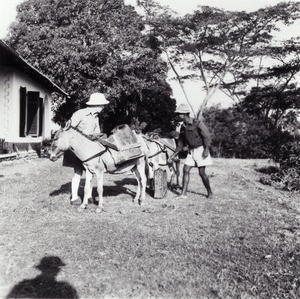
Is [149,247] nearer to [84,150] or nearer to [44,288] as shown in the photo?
[44,288]

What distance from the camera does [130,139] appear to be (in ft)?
22.7

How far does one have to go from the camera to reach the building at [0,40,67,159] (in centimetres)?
1308

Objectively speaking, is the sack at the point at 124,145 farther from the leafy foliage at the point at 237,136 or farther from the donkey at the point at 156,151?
the leafy foliage at the point at 237,136

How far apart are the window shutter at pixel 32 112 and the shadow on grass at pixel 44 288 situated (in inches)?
487

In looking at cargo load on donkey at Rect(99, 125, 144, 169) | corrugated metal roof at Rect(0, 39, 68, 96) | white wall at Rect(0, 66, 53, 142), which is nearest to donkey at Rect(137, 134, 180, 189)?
cargo load on donkey at Rect(99, 125, 144, 169)

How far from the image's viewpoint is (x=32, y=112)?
15766 mm

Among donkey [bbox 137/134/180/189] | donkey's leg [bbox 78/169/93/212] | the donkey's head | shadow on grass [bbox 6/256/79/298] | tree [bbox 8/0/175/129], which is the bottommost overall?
shadow on grass [bbox 6/256/79/298]

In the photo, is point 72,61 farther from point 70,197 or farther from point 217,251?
point 217,251

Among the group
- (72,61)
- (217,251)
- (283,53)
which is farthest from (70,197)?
(283,53)

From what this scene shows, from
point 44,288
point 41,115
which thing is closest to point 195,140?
point 44,288

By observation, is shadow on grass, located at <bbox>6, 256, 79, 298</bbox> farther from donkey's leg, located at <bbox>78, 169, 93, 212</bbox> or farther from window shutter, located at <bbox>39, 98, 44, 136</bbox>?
window shutter, located at <bbox>39, 98, 44, 136</bbox>

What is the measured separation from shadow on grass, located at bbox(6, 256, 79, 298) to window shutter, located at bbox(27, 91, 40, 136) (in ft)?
40.5

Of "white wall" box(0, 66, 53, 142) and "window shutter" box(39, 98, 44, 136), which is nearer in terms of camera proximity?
"white wall" box(0, 66, 53, 142)

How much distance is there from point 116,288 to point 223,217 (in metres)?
3.06
